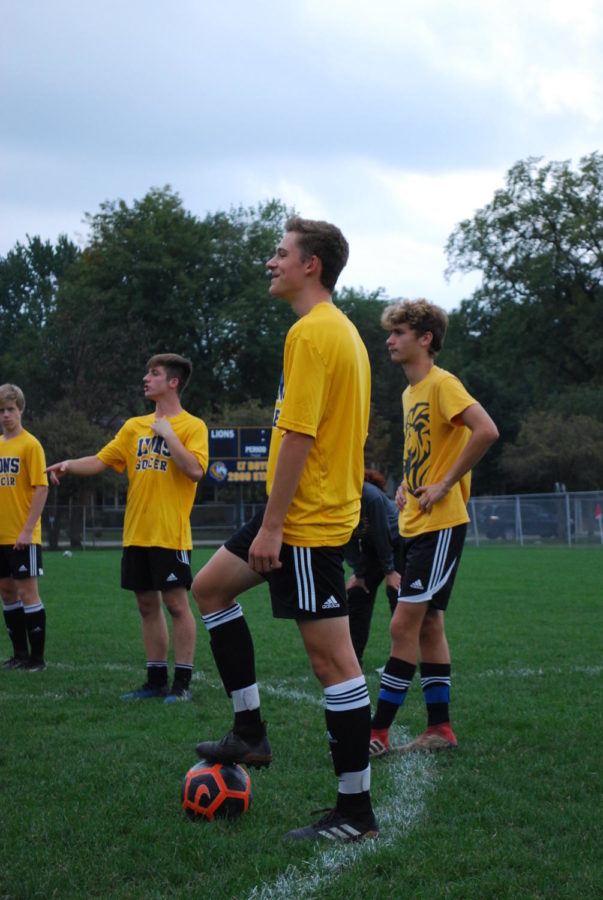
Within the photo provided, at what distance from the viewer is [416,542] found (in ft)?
16.6

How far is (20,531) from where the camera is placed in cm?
796

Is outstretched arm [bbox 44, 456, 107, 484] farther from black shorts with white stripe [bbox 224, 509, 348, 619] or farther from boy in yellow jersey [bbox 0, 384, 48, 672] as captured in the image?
black shorts with white stripe [bbox 224, 509, 348, 619]

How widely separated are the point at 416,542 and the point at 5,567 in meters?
4.26

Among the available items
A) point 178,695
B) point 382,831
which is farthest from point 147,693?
point 382,831

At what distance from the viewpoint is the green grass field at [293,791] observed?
126 inches

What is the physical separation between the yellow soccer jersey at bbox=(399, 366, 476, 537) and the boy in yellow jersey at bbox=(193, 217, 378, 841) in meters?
1.22

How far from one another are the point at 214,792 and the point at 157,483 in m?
3.27

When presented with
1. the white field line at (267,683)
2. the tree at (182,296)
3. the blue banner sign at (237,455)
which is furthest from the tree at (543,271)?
the white field line at (267,683)

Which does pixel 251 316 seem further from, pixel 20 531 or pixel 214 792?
pixel 214 792

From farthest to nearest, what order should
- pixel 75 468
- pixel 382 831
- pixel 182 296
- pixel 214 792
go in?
1. pixel 182 296
2. pixel 75 468
3. pixel 214 792
4. pixel 382 831

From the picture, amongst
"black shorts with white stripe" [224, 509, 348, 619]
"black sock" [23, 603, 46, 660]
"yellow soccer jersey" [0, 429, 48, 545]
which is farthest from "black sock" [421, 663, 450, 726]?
"yellow soccer jersey" [0, 429, 48, 545]

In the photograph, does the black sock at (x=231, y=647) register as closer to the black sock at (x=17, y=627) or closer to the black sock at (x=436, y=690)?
the black sock at (x=436, y=690)

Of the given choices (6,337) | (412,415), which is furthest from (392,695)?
(6,337)

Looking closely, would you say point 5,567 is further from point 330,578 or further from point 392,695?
point 330,578
